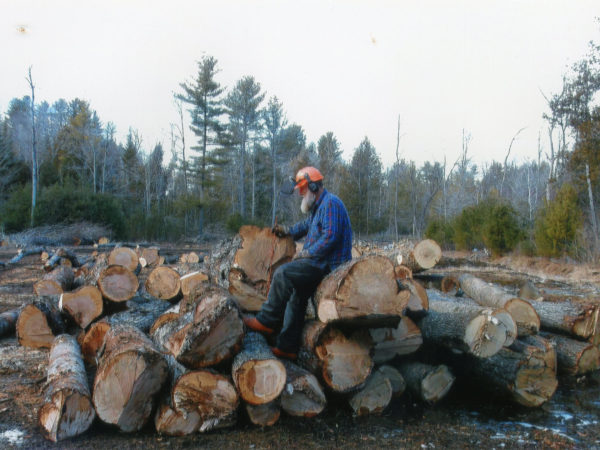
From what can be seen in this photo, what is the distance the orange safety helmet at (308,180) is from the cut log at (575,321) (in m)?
3.25

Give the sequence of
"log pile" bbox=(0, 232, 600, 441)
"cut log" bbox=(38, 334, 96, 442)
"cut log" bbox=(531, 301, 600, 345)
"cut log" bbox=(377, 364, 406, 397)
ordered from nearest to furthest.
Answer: "cut log" bbox=(38, 334, 96, 442) → "log pile" bbox=(0, 232, 600, 441) → "cut log" bbox=(377, 364, 406, 397) → "cut log" bbox=(531, 301, 600, 345)

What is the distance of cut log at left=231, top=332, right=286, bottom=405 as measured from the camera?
327 cm

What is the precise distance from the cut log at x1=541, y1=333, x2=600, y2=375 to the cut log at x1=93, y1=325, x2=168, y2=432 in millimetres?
4129

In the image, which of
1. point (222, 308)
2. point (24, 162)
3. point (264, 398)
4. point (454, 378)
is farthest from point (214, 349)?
point (24, 162)

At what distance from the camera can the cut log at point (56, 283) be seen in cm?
667

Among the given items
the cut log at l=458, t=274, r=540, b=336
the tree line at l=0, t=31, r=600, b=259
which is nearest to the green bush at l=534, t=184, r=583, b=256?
the tree line at l=0, t=31, r=600, b=259

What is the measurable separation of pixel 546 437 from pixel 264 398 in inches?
85.4

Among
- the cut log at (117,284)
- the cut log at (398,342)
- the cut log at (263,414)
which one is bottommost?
the cut log at (263,414)

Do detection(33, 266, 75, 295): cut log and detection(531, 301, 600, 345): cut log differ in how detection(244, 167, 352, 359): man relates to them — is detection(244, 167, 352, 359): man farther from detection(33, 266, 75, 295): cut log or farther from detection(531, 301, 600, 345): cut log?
detection(33, 266, 75, 295): cut log

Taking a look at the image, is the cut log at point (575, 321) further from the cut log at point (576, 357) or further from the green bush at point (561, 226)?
the green bush at point (561, 226)

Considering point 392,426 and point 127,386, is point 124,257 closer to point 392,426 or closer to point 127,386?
point 127,386

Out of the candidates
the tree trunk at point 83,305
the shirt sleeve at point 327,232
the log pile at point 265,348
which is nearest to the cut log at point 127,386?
the log pile at point 265,348

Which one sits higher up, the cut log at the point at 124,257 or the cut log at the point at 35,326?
the cut log at the point at 124,257

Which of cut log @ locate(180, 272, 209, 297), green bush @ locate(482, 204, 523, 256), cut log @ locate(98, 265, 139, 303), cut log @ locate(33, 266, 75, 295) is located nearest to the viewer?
cut log @ locate(98, 265, 139, 303)
